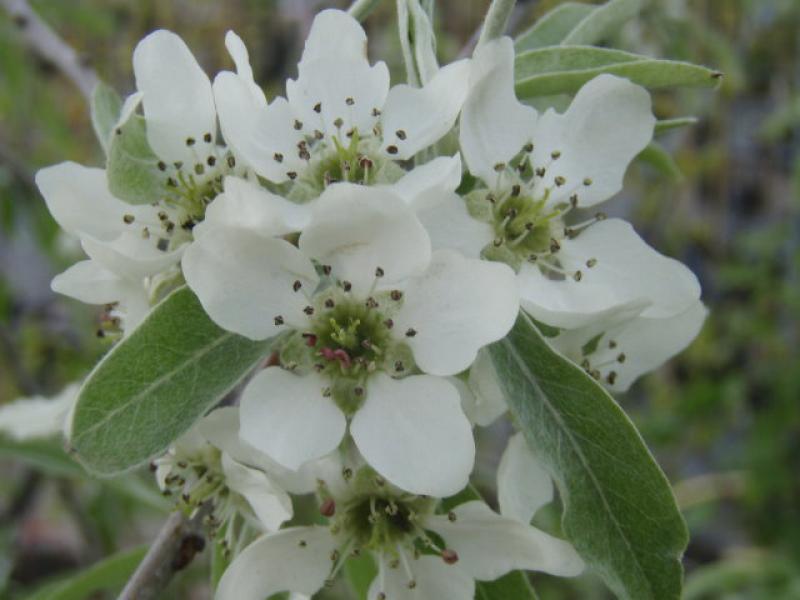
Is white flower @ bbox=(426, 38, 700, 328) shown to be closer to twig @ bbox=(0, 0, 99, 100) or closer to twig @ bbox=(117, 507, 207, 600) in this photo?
twig @ bbox=(117, 507, 207, 600)

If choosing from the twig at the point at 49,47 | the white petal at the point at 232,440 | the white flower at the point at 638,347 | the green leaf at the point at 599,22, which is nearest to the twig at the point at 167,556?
the white petal at the point at 232,440

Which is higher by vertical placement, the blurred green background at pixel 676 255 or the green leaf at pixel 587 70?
the green leaf at pixel 587 70

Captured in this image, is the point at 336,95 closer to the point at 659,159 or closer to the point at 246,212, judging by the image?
the point at 246,212

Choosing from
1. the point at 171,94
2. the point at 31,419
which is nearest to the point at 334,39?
the point at 171,94

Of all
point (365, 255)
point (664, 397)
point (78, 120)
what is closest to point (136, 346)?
point (365, 255)

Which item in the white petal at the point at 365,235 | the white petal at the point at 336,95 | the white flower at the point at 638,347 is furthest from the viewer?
the white flower at the point at 638,347

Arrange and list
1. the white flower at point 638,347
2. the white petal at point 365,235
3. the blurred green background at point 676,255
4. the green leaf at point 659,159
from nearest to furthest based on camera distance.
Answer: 1. the white petal at point 365,235
2. the white flower at point 638,347
3. the green leaf at point 659,159
4. the blurred green background at point 676,255

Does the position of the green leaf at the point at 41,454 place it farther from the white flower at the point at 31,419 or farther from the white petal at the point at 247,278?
the white petal at the point at 247,278
